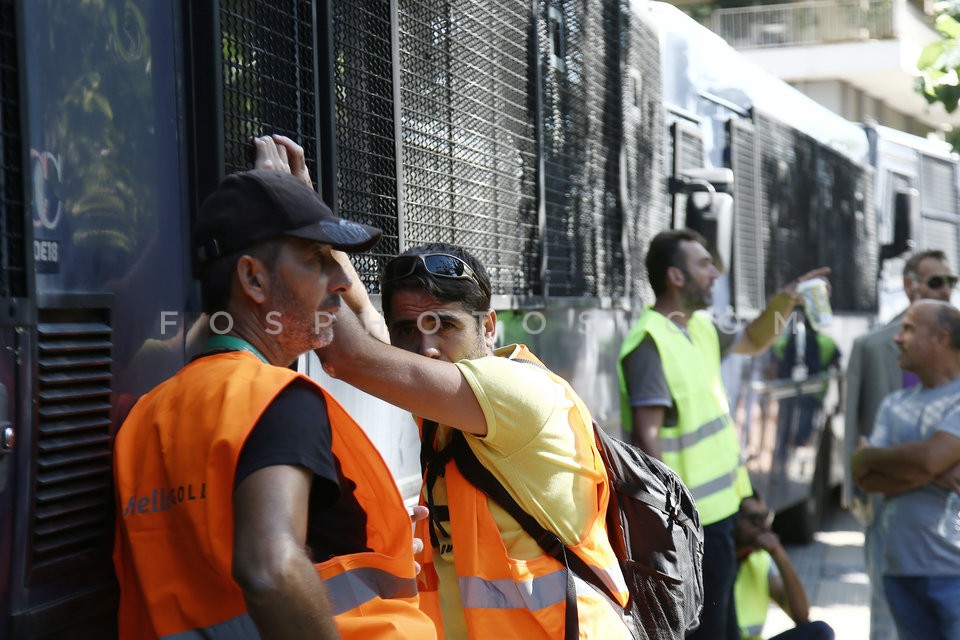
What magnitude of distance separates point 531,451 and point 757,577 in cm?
360

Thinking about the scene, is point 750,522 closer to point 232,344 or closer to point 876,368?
point 876,368

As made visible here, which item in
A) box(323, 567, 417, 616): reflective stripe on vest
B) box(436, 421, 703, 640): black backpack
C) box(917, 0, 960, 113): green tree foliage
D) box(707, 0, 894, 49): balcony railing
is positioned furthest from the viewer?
box(707, 0, 894, 49): balcony railing

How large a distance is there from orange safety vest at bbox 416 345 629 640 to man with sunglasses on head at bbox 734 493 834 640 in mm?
3248

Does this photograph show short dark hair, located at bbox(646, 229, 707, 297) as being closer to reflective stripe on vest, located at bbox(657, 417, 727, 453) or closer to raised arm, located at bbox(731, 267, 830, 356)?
reflective stripe on vest, located at bbox(657, 417, 727, 453)

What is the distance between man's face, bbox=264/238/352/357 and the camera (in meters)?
2.28

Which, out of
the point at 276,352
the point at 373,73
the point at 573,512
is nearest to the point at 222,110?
the point at 276,352

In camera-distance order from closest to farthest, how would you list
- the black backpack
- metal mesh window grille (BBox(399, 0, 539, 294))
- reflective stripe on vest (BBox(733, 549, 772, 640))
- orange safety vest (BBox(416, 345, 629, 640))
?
orange safety vest (BBox(416, 345, 629, 640))
the black backpack
metal mesh window grille (BBox(399, 0, 539, 294))
reflective stripe on vest (BBox(733, 549, 772, 640))

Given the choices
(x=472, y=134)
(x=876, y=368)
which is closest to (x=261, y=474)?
(x=472, y=134)

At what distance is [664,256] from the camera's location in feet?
17.7

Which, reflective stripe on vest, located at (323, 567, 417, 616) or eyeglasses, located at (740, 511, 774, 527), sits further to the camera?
eyeglasses, located at (740, 511, 774, 527)

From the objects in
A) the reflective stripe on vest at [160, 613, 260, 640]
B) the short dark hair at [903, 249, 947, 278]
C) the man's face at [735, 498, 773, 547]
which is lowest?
the man's face at [735, 498, 773, 547]

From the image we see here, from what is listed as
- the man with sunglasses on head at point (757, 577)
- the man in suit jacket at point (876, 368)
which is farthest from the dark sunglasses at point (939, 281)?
the man with sunglasses on head at point (757, 577)

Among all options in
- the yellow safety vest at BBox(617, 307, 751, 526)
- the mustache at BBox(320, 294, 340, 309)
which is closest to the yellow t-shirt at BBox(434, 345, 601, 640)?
the mustache at BBox(320, 294, 340, 309)

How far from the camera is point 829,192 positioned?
10156 millimetres
